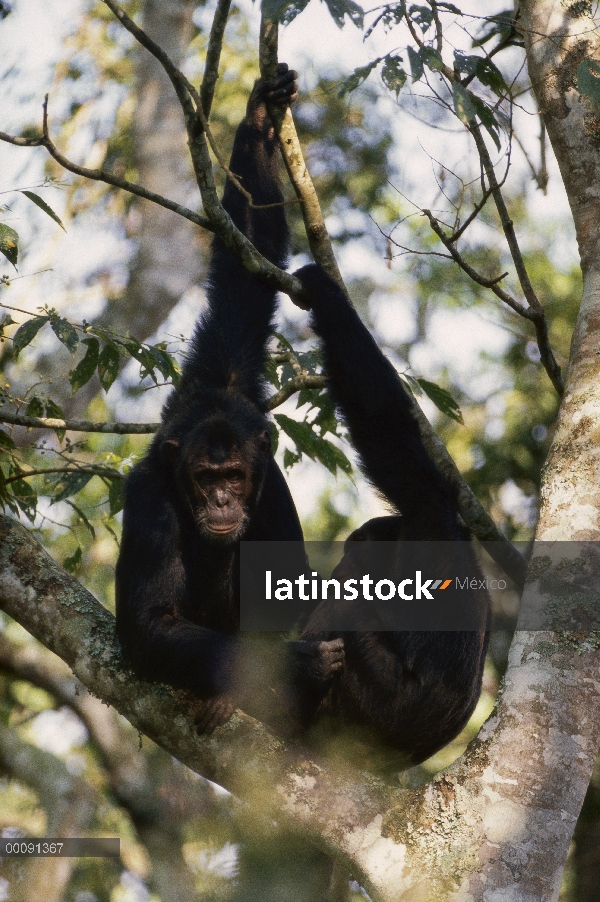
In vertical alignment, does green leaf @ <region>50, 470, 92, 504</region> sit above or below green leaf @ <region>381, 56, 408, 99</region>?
below

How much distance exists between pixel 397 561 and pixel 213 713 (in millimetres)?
1994

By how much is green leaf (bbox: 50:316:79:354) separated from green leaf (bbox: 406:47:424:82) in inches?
109

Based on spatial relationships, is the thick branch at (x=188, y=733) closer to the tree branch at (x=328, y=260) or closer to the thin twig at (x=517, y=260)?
the tree branch at (x=328, y=260)

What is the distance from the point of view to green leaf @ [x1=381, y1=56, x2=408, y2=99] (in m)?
5.14

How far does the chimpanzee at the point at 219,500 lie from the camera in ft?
17.7

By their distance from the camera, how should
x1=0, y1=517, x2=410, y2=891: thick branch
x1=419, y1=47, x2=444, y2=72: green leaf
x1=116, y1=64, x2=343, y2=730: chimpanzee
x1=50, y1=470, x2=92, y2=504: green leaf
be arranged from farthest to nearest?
x1=50, y1=470, x2=92, y2=504: green leaf
x1=116, y1=64, x2=343, y2=730: chimpanzee
x1=419, y1=47, x2=444, y2=72: green leaf
x1=0, y1=517, x2=410, y2=891: thick branch

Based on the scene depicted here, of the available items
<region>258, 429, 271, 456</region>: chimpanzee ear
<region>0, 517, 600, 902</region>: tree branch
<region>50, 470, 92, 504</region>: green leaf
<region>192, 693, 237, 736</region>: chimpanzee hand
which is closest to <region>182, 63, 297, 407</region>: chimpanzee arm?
<region>258, 429, 271, 456</region>: chimpanzee ear

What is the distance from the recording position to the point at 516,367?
1310 cm

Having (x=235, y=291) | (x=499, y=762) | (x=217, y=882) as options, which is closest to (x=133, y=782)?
(x=217, y=882)

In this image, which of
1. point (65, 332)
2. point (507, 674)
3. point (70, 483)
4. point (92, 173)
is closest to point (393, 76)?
point (92, 173)

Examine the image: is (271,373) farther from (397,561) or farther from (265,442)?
(397,561)

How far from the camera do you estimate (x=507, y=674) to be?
427 centimetres

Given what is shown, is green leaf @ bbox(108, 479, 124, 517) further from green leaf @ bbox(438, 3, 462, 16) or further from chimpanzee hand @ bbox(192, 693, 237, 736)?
green leaf @ bbox(438, 3, 462, 16)

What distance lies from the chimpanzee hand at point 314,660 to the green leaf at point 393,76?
3567mm
